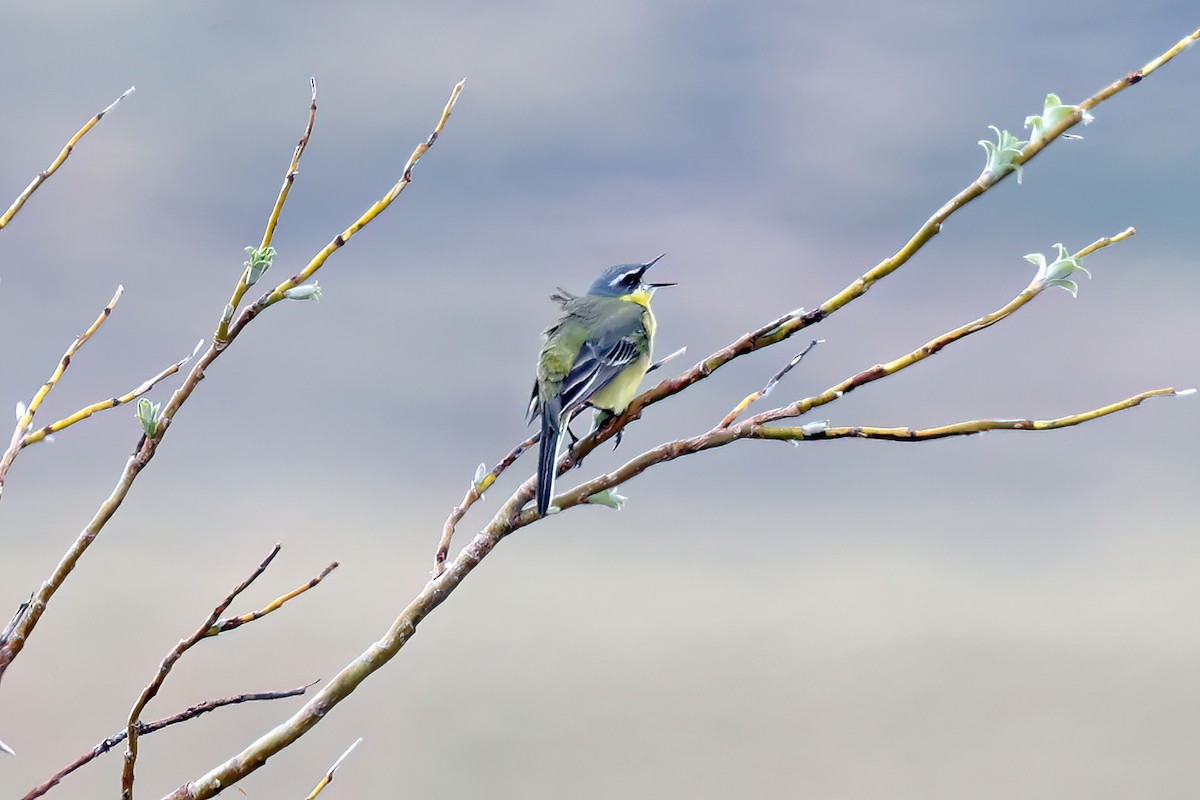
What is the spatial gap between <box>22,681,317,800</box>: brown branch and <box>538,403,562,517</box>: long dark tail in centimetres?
70

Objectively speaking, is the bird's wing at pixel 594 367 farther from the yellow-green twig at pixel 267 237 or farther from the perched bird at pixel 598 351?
the yellow-green twig at pixel 267 237

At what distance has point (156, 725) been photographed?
7.82ft

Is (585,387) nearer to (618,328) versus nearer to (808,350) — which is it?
(618,328)

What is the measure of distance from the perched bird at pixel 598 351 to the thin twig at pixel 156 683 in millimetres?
1752

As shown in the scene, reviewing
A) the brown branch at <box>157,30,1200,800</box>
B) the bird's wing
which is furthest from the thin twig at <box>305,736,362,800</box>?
the bird's wing

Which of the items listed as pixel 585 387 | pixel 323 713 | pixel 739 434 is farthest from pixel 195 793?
pixel 585 387

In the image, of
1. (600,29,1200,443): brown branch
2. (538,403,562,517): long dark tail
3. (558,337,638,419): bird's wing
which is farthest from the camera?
(558,337,638,419): bird's wing

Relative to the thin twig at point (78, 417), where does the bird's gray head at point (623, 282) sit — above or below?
above

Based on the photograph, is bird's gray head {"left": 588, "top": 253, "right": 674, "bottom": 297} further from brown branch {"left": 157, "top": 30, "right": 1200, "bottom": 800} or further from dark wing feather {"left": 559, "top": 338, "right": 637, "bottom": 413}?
brown branch {"left": 157, "top": 30, "right": 1200, "bottom": 800}

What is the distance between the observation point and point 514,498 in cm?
276

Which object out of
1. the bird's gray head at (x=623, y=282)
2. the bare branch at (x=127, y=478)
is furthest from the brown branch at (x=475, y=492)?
the bird's gray head at (x=623, y=282)

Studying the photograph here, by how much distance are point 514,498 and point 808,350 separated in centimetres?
83

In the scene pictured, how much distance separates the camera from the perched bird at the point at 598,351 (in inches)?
176

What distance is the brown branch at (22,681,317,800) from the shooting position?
235 centimetres
